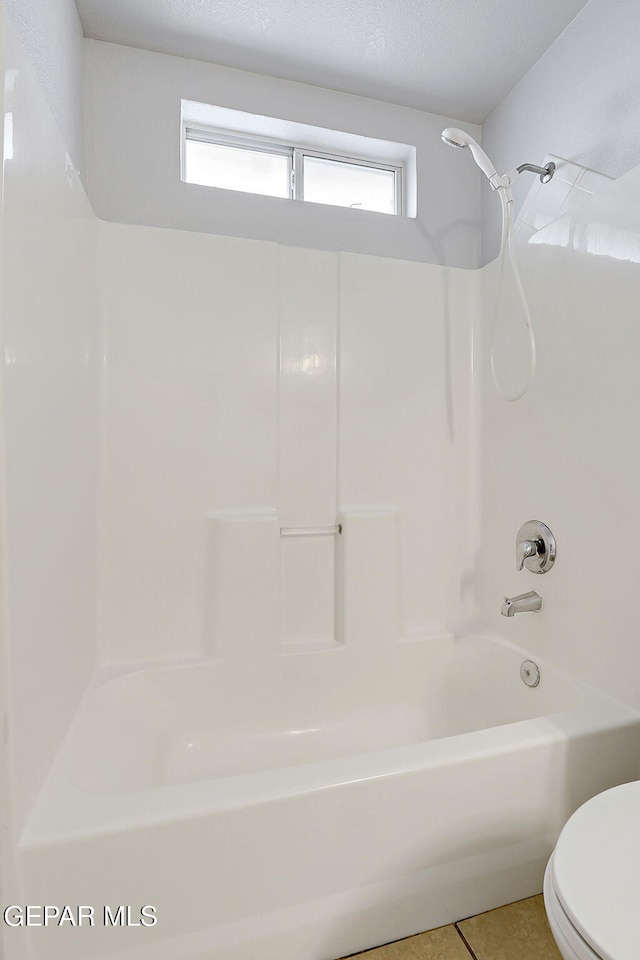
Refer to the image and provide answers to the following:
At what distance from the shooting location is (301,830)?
104cm

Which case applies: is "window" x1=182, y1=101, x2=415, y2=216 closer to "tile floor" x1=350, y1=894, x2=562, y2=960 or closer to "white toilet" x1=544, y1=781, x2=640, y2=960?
"white toilet" x1=544, y1=781, x2=640, y2=960

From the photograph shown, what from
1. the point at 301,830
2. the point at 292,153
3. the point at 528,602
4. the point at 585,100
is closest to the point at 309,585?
the point at 528,602

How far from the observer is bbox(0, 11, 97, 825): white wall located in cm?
90

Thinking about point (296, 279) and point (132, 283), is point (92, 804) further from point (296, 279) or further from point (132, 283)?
point (296, 279)

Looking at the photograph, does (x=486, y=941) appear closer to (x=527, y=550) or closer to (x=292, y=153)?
(x=527, y=550)

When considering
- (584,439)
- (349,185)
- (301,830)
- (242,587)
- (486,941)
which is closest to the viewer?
(301,830)

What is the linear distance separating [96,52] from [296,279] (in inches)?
37.8

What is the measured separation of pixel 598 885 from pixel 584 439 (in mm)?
1106

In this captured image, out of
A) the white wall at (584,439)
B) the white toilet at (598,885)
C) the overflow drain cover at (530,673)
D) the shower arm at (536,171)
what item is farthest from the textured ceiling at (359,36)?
the white toilet at (598,885)

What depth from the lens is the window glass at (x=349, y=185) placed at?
6.84ft

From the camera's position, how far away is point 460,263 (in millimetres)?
2127

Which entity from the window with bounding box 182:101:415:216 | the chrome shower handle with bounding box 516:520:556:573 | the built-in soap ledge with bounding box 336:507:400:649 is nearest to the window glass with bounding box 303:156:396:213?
Result: the window with bounding box 182:101:415:216

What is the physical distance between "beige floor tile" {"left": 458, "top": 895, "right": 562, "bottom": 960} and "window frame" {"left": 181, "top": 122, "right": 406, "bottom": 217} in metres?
2.21

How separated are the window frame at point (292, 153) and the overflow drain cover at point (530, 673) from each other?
5.64ft
